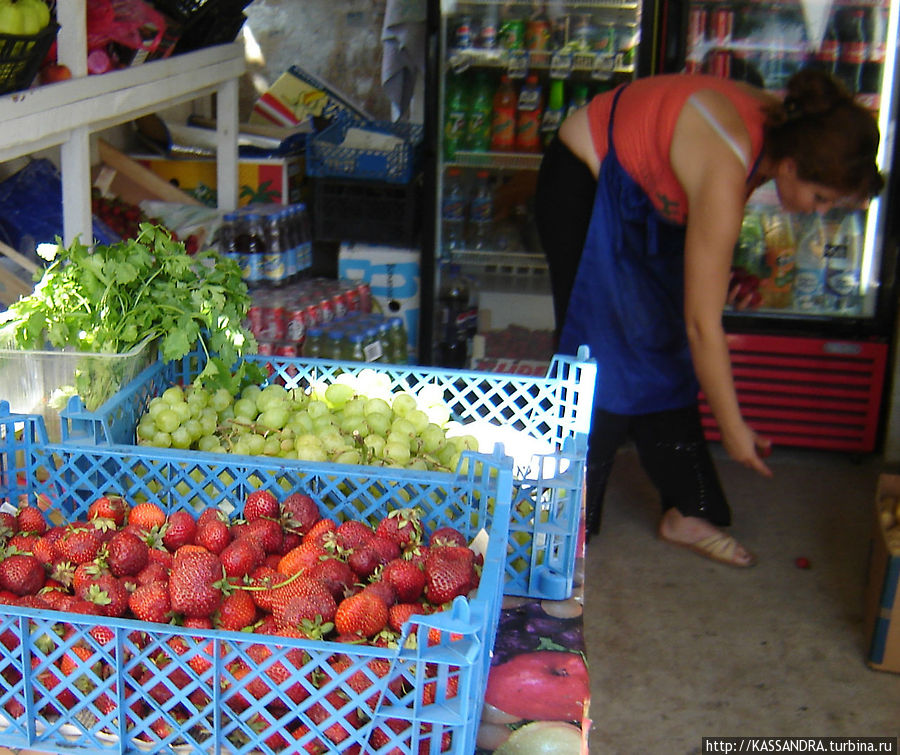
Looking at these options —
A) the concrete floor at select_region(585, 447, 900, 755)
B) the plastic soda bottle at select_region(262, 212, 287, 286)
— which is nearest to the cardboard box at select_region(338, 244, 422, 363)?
the plastic soda bottle at select_region(262, 212, 287, 286)

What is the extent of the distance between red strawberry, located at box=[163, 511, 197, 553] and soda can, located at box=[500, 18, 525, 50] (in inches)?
134

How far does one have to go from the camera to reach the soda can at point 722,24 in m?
4.33

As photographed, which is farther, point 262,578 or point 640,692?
point 640,692

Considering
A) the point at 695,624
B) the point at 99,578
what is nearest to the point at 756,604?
the point at 695,624

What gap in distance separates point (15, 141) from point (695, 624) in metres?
2.40

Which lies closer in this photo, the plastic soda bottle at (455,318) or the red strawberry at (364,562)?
the red strawberry at (364,562)

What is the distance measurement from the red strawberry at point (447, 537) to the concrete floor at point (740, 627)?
133 cm

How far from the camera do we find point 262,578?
4.54ft

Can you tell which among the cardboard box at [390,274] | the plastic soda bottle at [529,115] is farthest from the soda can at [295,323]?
the plastic soda bottle at [529,115]

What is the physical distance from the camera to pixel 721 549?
3.57 meters

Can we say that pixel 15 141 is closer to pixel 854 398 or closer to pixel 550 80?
pixel 550 80

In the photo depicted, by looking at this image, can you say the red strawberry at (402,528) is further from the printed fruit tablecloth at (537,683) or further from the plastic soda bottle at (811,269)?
the plastic soda bottle at (811,269)

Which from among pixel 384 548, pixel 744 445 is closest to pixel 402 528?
pixel 384 548

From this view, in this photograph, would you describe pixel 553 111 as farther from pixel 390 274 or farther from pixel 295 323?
pixel 295 323
